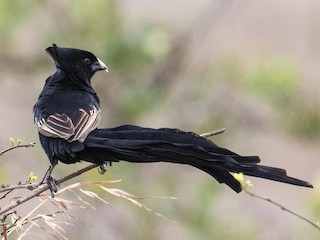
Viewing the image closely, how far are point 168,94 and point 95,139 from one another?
291 cm

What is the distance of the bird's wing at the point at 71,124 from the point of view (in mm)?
2961

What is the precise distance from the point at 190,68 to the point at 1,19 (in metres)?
1.27

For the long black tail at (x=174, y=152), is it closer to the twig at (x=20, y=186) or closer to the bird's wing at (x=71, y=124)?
the bird's wing at (x=71, y=124)

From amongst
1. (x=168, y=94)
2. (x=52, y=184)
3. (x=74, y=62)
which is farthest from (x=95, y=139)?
(x=168, y=94)

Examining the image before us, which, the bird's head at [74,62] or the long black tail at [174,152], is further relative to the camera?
the bird's head at [74,62]

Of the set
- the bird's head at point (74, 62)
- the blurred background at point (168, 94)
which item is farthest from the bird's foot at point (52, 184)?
the blurred background at point (168, 94)

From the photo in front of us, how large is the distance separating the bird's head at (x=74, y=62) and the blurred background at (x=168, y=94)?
1.32 meters

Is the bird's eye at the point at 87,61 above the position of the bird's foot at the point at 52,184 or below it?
above

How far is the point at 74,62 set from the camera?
A: 12.1 feet

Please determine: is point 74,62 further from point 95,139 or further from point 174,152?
point 174,152

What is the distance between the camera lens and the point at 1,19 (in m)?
5.32

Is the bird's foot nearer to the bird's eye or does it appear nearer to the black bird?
the black bird

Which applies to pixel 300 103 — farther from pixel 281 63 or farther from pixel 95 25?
pixel 95 25

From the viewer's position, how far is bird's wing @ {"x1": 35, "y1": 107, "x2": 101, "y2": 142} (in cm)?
296
